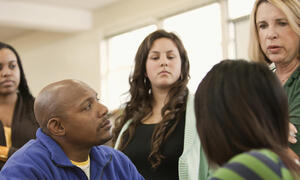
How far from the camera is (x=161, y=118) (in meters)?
A: 2.57

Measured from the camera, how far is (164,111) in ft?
8.33

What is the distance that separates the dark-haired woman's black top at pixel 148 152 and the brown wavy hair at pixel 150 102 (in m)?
0.03

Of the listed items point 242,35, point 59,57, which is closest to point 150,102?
point 242,35

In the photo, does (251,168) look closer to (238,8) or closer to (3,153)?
(3,153)

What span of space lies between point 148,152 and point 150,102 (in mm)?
420

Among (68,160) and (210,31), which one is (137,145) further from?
(210,31)

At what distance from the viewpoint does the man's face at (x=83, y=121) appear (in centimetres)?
177

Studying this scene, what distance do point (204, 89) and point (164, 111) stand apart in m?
1.41

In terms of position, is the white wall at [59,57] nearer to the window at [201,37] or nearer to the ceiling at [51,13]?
the ceiling at [51,13]

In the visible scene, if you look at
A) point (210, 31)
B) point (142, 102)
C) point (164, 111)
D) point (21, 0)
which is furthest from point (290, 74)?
point (21, 0)

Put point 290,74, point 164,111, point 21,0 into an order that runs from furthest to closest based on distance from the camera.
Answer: point 21,0 < point 164,111 < point 290,74

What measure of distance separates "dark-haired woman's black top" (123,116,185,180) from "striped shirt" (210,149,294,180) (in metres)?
1.35

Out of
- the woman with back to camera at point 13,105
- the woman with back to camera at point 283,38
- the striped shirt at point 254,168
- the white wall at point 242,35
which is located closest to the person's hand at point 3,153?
the woman with back to camera at point 13,105

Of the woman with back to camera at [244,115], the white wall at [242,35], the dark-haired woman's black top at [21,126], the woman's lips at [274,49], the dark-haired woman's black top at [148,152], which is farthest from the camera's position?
the white wall at [242,35]
